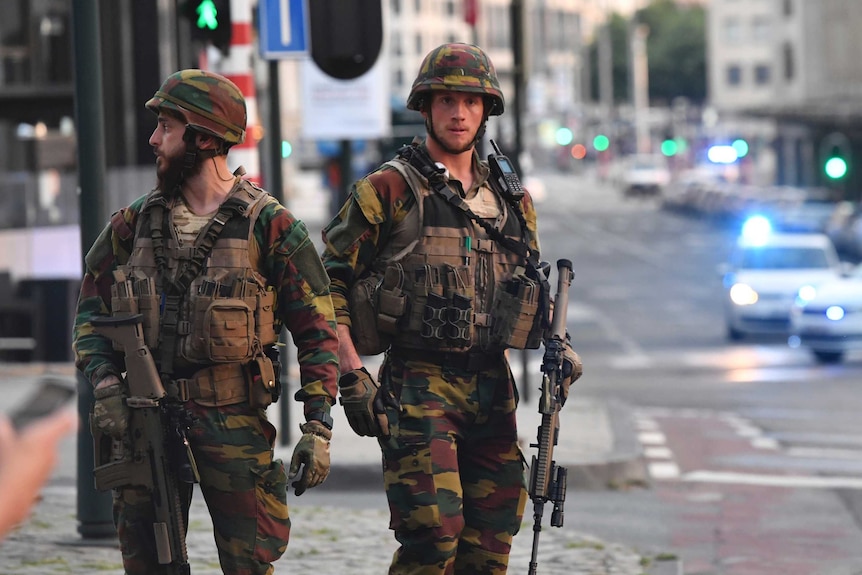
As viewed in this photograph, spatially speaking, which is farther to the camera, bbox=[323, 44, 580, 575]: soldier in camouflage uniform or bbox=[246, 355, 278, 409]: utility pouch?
bbox=[323, 44, 580, 575]: soldier in camouflage uniform

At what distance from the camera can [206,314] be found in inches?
197

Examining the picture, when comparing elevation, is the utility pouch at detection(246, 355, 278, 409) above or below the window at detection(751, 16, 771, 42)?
below

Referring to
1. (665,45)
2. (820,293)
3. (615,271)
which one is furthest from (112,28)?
(665,45)

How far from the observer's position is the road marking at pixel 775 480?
12.0m

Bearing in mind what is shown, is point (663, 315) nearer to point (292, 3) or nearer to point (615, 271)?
point (615, 271)

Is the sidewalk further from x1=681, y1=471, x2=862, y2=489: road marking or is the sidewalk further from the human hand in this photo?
the human hand

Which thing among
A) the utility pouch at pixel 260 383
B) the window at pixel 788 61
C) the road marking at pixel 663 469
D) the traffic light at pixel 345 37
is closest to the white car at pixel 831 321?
the road marking at pixel 663 469

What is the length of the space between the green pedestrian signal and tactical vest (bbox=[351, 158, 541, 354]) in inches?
186

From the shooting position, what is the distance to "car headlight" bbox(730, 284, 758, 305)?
92.7ft

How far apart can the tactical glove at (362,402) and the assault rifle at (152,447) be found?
0.57 m

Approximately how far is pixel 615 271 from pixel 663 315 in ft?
49.7

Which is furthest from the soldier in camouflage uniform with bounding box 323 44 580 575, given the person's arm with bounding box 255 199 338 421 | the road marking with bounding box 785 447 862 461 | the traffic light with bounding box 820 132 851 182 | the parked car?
the parked car

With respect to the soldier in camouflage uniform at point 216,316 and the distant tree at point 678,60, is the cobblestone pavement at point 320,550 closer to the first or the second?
the soldier in camouflage uniform at point 216,316

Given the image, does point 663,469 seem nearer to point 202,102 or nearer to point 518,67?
point 518,67
